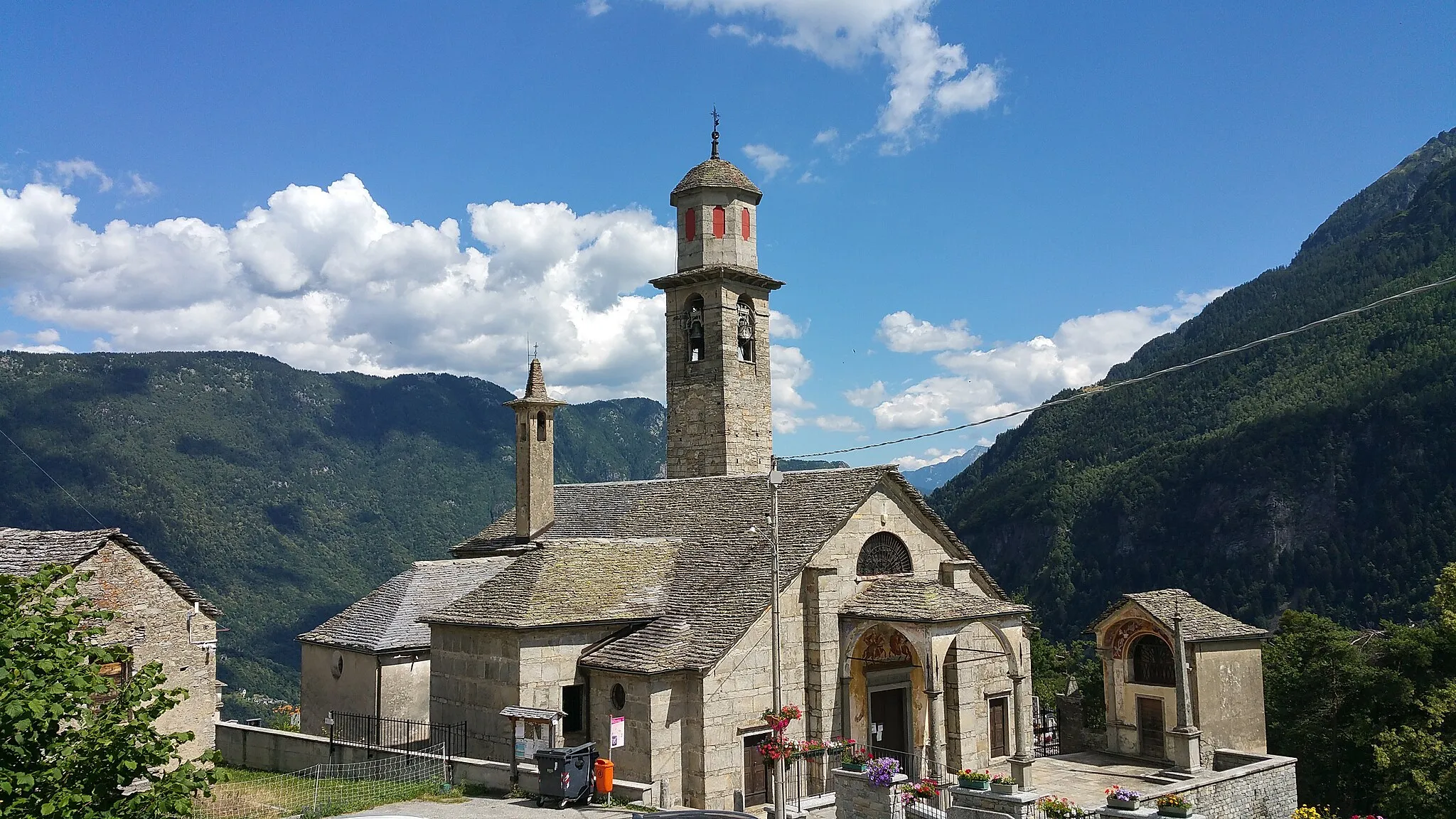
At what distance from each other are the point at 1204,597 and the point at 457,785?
331ft

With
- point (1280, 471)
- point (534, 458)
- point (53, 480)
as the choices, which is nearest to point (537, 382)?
point (534, 458)

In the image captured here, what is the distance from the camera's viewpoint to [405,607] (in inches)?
1184

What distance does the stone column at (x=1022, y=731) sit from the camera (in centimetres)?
2300

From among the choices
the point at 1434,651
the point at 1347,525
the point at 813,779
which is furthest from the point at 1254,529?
the point at 813,779

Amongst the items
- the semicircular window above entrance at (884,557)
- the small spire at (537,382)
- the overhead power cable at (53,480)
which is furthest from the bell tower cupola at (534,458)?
the overhead power cable at (53,480)

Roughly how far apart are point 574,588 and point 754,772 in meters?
5.96

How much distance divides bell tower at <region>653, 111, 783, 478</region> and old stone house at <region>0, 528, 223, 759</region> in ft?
50.1

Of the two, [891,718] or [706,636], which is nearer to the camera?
[706,636]

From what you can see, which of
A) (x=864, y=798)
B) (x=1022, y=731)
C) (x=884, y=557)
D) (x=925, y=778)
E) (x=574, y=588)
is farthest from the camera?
(x=884, y=557)

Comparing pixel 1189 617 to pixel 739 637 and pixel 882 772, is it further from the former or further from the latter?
pixel 739 637

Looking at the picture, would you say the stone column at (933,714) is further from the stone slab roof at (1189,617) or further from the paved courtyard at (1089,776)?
the stone slab roof at (1189,617)

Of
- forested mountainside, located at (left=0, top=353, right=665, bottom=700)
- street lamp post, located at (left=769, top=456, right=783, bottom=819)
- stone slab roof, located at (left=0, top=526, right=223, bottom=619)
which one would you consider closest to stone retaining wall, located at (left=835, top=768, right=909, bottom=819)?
street lamp post, located at (left=769, top=456, right=783, bottom=819)

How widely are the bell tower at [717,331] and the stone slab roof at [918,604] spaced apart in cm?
1020

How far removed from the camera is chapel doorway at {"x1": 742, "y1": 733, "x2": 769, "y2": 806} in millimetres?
22766
